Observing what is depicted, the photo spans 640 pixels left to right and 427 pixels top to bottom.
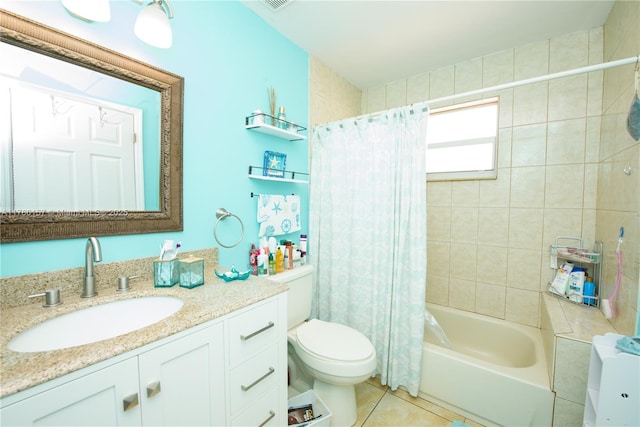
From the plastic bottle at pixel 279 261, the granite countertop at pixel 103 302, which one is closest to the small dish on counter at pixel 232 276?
the granite countertop at pixel 103 302

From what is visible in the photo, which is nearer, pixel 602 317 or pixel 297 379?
pixel 602 317

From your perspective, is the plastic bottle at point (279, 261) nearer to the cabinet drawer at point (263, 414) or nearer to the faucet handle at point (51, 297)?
Result: the cabinet drawer at point (263, 414)

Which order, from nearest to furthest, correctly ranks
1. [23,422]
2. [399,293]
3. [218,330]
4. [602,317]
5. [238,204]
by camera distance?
[23,422] < [218,330] < [602,317] < [238,204] < [399,293]

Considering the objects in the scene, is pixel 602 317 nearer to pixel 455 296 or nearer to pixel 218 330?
pixel 455 296

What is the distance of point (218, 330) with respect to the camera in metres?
0.91

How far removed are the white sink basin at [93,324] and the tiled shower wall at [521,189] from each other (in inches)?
Answer: 83.7

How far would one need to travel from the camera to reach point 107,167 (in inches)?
43.7

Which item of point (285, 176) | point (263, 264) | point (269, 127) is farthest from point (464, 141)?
point (263, 264)

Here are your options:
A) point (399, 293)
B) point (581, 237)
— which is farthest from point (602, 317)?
A: point (399, 293)

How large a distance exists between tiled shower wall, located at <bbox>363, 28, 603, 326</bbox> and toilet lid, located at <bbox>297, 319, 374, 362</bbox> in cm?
118

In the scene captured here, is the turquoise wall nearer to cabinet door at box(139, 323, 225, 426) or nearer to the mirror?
the mirror

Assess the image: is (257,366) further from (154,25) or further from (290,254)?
(154,25)

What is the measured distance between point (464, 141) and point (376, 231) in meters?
1.22

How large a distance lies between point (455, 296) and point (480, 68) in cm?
189
